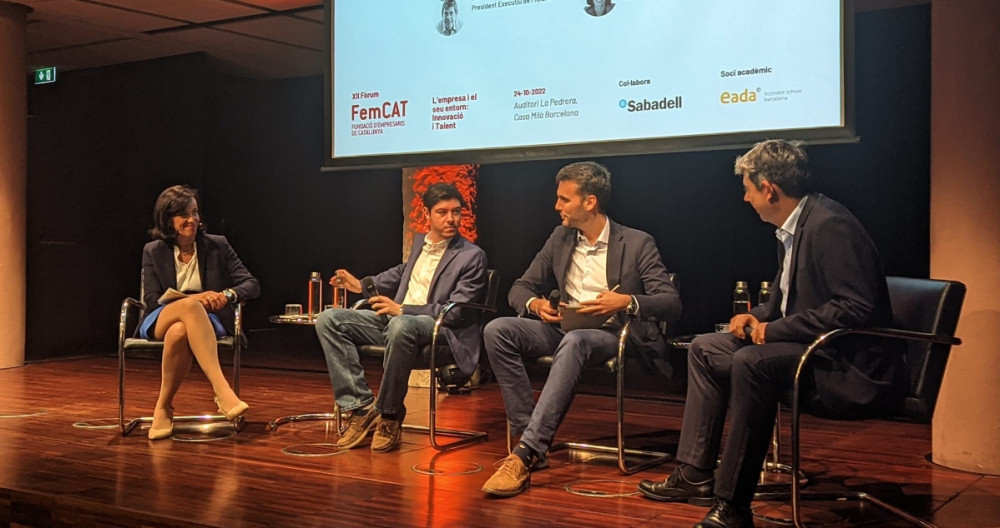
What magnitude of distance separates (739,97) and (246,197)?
5.43 m

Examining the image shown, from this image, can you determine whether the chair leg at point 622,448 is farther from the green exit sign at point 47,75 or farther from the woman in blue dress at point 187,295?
the green exit sign at point 47,75

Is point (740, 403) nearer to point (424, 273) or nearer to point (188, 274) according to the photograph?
point (424, 273)

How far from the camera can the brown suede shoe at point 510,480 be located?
10.2ft

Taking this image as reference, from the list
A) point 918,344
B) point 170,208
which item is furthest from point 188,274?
point 918,344

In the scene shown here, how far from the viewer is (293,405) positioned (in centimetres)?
510

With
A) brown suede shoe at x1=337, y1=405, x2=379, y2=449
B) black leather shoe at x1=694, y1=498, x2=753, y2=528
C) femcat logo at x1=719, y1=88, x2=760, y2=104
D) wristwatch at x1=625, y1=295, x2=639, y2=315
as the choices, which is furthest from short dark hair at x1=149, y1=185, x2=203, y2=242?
black leather shoe at x1=694, y1=498, x2=753, y2=528

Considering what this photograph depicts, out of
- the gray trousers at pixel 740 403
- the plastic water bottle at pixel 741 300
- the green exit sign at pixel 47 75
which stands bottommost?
the gray trousers at pixel 740 403

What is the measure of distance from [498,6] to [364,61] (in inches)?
30.3

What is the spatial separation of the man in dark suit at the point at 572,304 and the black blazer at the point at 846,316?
716 mm

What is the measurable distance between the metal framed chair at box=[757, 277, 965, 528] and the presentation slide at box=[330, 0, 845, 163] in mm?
918

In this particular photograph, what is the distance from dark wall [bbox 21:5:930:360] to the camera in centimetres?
595

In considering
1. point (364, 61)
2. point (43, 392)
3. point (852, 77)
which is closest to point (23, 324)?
point (43, 392)

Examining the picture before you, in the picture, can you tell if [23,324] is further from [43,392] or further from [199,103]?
[199,103]

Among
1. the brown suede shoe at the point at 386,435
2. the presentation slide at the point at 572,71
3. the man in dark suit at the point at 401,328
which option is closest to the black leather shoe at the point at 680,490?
the man in dark suit at the point at 401,328
